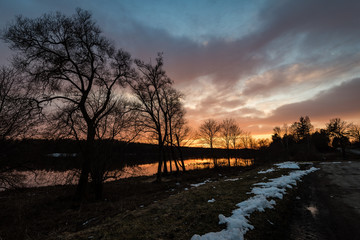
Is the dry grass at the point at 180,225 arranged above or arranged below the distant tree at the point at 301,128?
below

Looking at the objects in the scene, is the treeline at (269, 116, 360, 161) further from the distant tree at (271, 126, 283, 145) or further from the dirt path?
the dirt path

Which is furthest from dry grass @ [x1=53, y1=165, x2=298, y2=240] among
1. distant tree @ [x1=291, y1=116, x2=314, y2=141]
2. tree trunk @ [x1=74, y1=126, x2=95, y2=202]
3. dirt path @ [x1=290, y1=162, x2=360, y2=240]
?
distant tree @ [x1=291, y1=116, x2=314, y2=141]

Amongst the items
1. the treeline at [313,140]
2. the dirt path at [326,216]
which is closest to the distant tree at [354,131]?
the treeline at [313,140]

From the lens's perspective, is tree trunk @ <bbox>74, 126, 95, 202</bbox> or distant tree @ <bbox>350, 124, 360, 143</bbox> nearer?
tree trunk @ <bbox>74, 126, 95, 202</bbox>

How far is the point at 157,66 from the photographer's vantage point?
67.4 feet

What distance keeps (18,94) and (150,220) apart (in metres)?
11.6

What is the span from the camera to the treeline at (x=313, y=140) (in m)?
40.6

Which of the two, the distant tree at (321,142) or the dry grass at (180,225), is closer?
the dry grass at (180,225)

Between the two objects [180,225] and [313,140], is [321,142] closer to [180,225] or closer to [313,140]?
[313,140]

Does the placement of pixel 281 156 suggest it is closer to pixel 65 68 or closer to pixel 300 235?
pixel 300 235

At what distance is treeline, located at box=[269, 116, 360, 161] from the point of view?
40.6 meters

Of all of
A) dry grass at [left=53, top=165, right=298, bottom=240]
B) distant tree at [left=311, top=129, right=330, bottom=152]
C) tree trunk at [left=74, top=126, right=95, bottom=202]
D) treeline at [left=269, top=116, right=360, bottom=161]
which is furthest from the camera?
distant tree at [left=311, top=129, right=330, bottom=152]

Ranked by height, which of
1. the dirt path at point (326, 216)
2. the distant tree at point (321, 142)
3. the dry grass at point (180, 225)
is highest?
the distant tree at point (321, 142)

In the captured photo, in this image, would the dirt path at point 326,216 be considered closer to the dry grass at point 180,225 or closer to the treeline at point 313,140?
the dry grass at point 180,225
